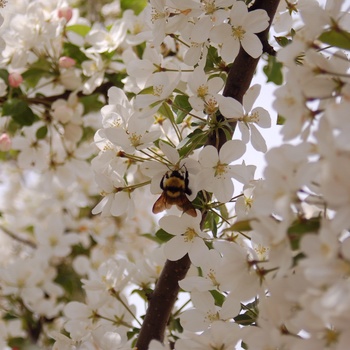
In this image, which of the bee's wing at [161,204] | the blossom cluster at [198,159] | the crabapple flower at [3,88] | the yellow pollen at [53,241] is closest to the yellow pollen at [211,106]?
the blossom cluster at [198,159]

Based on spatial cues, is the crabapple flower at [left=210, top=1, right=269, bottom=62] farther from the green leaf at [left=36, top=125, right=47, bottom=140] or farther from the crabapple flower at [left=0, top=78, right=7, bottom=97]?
the green leaf at [left=36, top=125, right=47, bottom=140]

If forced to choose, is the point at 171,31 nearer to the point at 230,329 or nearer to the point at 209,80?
the point at 209,80

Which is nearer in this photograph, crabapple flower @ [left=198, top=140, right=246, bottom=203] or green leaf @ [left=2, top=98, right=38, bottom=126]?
crabapple flower @ [left=198, top=140, right=246, bottom=203]

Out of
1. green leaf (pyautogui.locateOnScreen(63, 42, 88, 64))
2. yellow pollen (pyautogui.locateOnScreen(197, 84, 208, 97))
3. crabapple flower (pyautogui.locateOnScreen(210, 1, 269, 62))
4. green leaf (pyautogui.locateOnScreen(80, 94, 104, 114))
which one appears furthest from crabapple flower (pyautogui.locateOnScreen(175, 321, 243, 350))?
green leaf (pyautogui.locateOnScreen(63, 42, 88, 64))

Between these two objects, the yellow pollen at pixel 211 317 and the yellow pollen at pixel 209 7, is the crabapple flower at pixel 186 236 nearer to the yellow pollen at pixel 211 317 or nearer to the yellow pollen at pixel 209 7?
the yellow pollen at pixel 211 317

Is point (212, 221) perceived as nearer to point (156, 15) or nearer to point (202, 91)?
point (202, 91)

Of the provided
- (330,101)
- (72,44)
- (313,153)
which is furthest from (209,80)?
(72,44)

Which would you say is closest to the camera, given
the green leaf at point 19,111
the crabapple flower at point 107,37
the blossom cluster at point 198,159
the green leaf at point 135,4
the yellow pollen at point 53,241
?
the blossom cluster at point 198,159
